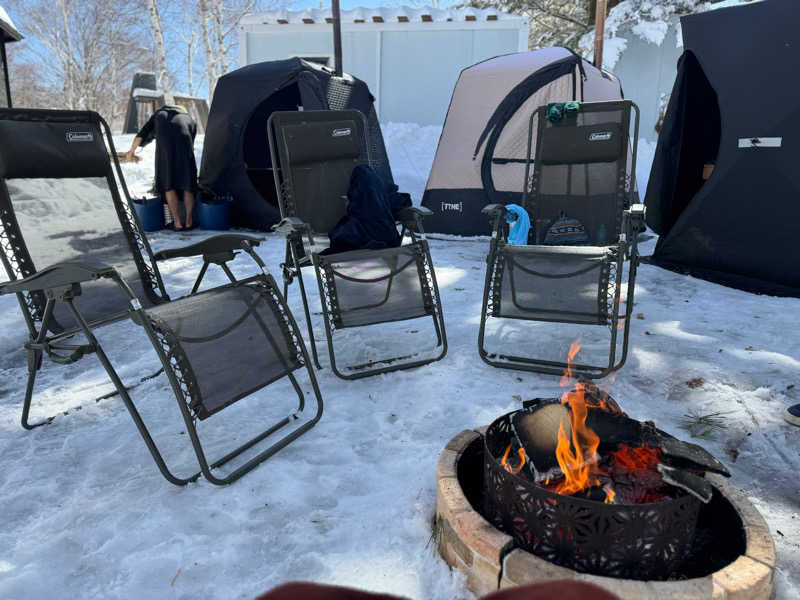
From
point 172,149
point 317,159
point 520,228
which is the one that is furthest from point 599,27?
point 317,159

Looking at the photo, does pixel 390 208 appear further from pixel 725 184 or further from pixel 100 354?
pixel 725 184

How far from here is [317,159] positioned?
4.02 metres

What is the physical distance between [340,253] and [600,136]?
2.40 metres

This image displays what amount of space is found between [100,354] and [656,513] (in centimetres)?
207

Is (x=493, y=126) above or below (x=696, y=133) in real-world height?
above

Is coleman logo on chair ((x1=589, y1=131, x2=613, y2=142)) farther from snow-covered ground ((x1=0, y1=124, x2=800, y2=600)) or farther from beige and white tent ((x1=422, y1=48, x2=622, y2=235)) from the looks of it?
beige and white tent ((x1=422, y1=48, x2=622, y2=235))

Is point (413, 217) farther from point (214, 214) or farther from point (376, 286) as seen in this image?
point (214, 214)

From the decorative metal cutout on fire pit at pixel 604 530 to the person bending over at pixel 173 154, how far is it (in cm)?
680

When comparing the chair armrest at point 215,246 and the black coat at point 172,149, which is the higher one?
the black coat at point 172,149

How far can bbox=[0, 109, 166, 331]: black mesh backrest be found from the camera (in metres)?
2.92

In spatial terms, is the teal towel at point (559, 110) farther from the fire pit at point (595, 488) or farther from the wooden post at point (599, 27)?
the wooden post at point (599, 27)

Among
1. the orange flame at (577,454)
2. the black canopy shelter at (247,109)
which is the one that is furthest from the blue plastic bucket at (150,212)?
the orange flame at (577,454)

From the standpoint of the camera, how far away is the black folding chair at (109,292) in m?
2.17

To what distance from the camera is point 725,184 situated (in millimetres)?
5031
